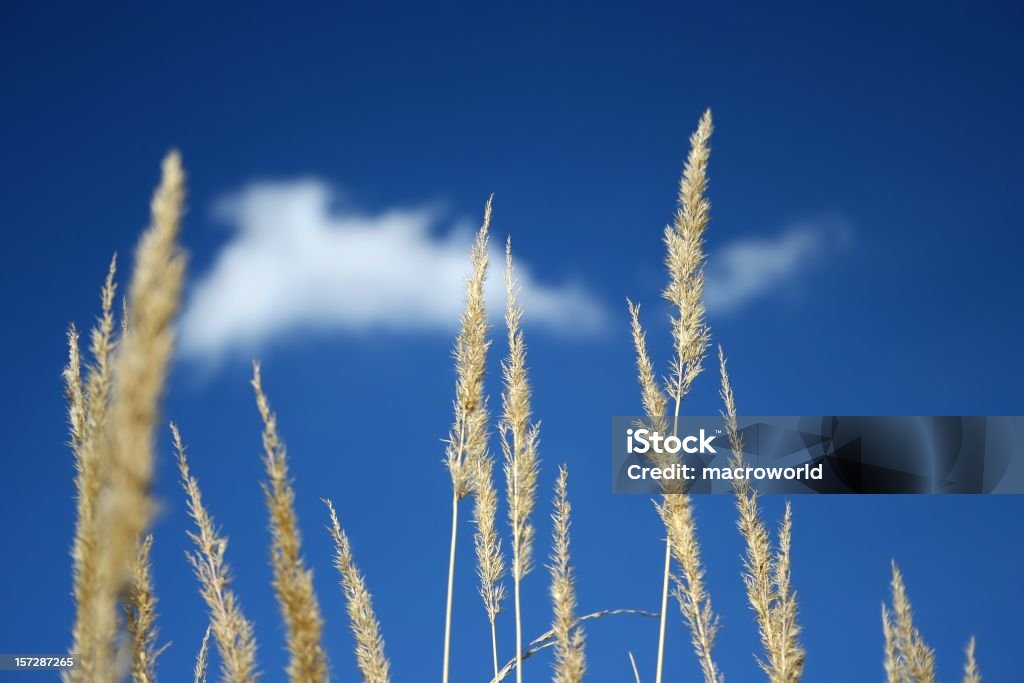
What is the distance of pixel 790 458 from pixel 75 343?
472 centimetres

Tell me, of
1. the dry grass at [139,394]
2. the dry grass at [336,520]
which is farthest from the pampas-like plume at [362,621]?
the dry grass at [139,394]

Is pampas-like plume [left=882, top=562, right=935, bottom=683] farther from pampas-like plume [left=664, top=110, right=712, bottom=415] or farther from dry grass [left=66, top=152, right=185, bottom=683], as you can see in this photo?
dry grass [left=66, top=152, right=185, bottom=683]

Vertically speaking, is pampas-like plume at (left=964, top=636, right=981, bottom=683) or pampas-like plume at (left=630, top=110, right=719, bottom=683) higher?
pampas-like plume at (left=630, top=110, right=719, bottom=683)

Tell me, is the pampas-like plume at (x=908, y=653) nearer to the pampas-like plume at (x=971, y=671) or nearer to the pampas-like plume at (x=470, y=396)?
the pampas-like plume at (x=971, y=671)

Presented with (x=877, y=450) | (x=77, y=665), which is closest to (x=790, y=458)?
(x=877, y=450)

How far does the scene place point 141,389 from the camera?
1.19 m

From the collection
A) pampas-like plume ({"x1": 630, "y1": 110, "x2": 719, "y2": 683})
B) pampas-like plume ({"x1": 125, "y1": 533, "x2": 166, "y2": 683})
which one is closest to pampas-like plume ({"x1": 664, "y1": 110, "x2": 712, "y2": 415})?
pampas-like plume ({"x1": 630, "y1": 110, "x2": 719, "y2": 683})

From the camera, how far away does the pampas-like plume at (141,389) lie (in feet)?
3.89

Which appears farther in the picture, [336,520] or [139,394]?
[336,520]

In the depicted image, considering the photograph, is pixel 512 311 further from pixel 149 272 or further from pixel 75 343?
pixel 149 272

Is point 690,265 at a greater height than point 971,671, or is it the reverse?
point 690,265

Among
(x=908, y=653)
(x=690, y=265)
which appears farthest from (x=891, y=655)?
(x=690, y=265)

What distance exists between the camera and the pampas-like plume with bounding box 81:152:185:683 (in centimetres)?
118

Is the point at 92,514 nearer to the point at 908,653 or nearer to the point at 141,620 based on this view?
the point at 141,620
